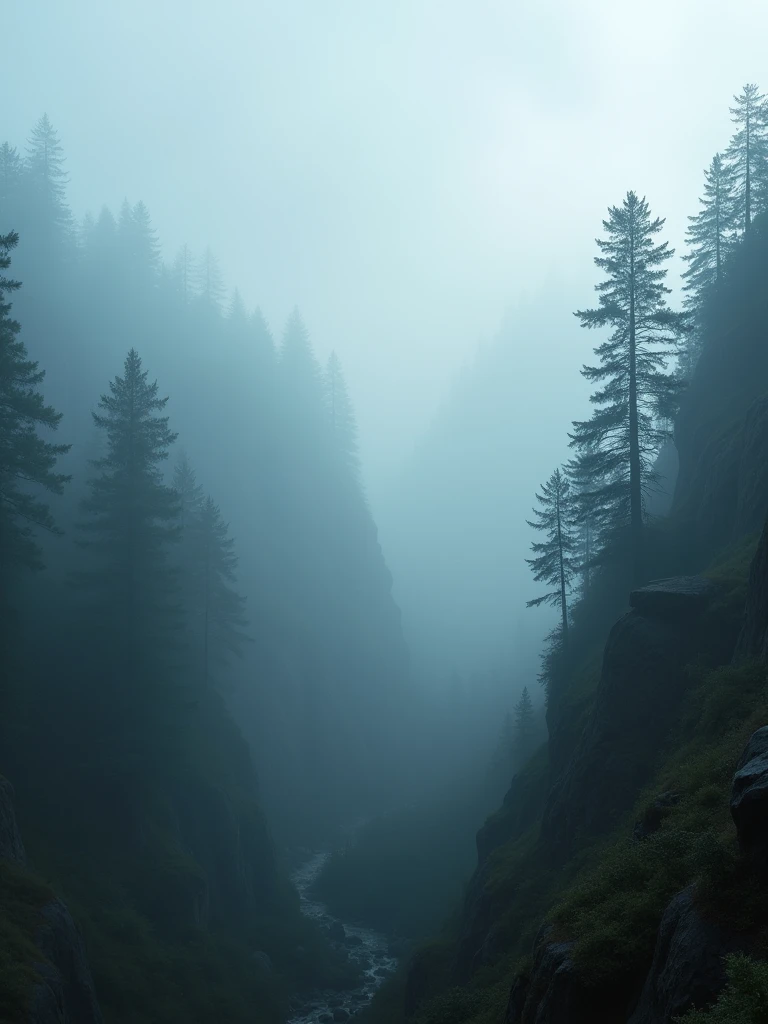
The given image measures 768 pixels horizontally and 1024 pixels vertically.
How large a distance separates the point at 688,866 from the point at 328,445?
253 ft

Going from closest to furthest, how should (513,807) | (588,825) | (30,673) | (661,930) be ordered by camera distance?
(661,930) → (588,825) → (513,807) → (30,673)

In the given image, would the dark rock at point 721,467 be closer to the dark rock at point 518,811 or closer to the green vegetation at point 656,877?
the green vegetation at point 656,877

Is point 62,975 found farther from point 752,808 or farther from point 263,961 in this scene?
point 752,808

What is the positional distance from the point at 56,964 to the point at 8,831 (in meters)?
4.36

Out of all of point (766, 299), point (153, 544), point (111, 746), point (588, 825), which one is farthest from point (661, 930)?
point (766, 299)

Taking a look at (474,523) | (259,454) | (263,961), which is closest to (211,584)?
(263,961)

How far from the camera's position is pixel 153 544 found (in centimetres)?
3284

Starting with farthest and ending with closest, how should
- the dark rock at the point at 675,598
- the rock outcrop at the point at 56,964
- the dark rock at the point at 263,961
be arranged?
1. the dark rock at the point at 263,961
2. the dark rock at the point at 675,598
3. the rock outcrop at the point at 56,964

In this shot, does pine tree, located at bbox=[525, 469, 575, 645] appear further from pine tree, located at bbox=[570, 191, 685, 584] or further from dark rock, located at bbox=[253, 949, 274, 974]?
dark rock, located at bbox=[253, 949, 274, 974]

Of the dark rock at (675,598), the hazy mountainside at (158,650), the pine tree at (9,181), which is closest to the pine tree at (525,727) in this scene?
the hazy mountainside at (158,650)

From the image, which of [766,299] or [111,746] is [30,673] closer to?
[111,746]

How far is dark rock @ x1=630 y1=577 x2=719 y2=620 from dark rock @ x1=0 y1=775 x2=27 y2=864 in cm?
1980

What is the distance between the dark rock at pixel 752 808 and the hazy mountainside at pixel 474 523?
7857 cm

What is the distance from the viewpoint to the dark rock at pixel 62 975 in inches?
622
